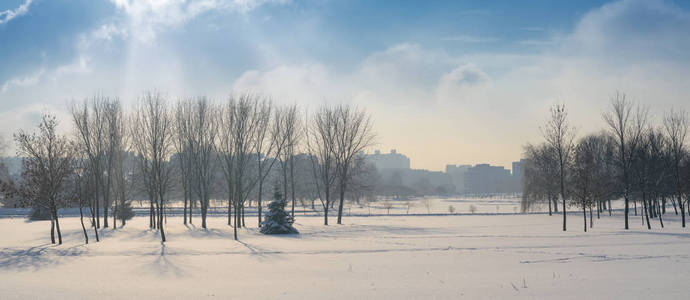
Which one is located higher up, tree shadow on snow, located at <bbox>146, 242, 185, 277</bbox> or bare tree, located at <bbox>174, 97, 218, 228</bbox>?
bare tree, located at <bbox>174, 97, 218, 228</bbox>

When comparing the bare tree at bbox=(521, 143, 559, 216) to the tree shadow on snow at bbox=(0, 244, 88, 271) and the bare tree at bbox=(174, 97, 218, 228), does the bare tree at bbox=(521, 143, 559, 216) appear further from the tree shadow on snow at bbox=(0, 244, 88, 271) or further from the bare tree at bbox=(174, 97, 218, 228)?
the tree shadow on snow at bbox=(0, 244, 88, 271)

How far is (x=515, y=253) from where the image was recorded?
16125 millimetres

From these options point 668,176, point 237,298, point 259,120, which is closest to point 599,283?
point 237,298

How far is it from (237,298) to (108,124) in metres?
29.9

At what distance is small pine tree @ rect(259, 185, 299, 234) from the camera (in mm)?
26234

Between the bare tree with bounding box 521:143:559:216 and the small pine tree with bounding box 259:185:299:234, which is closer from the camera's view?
the small pine tree with bounding box 259:185:299:234

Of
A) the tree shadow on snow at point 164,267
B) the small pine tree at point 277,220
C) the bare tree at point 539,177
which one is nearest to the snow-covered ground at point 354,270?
the tree shadow on snow at point 164,267

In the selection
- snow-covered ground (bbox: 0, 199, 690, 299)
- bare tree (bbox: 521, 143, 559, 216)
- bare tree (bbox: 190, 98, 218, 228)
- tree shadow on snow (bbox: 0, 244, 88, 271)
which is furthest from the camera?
bare tree (bbox: 521, 143, 559, 216)

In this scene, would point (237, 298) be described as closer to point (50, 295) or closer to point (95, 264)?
point (50, 295)

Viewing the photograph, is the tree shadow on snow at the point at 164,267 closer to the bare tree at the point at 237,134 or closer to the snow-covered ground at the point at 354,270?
the snow-covered ground at the point at 354,270

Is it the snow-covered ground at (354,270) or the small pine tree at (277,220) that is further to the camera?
the small pine tree at (277,220)

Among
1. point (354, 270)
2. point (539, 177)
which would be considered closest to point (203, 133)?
point (354, 270)

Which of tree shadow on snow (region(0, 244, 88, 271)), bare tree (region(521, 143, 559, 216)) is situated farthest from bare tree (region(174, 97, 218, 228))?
bare tree (region(521, 143, 559, 216))

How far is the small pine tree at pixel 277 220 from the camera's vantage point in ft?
86.1
